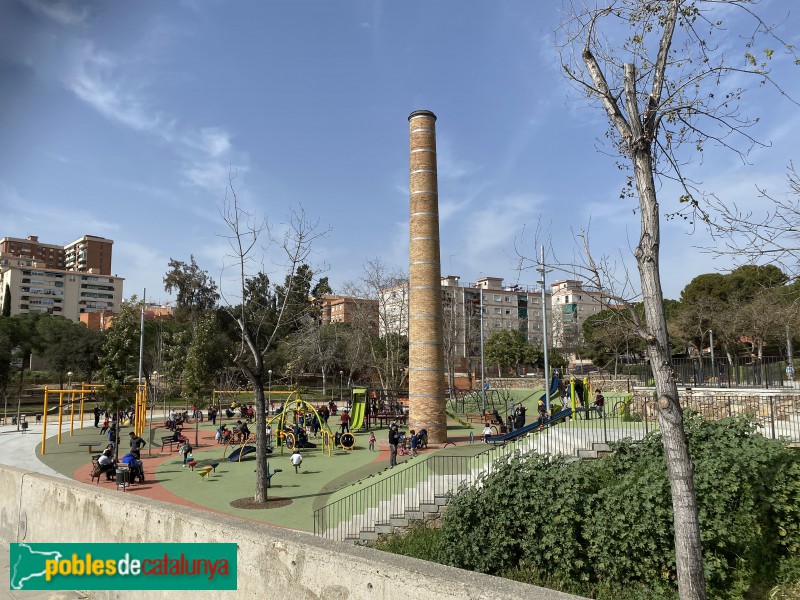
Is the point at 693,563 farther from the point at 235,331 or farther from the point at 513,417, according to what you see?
the point at 235,331

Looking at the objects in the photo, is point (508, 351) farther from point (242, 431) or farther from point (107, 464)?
point (107, 464)

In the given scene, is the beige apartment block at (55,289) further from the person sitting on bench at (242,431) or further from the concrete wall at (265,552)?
the concrete wall at (265,552)

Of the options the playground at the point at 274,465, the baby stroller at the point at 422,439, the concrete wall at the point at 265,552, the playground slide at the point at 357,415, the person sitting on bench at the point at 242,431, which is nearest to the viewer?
the concrete wall at the point at 265,552

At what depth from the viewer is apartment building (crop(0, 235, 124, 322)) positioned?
99125mm

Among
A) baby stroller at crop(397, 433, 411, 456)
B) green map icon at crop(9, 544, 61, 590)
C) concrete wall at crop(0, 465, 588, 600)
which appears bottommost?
baby stroller at crop(397, 433, 411, 456)

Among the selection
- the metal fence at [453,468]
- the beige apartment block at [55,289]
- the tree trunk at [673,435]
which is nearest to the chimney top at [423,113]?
the metal fence at [453,468]

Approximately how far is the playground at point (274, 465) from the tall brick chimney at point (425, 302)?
1745mm

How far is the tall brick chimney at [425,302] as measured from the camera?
1017 inches

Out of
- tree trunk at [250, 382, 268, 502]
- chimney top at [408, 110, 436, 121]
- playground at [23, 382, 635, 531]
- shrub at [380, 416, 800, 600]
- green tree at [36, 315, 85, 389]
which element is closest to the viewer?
shrub at [380, 416, 800, 600]

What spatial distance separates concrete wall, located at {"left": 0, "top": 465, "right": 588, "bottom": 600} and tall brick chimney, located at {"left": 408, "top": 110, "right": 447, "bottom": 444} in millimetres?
19256

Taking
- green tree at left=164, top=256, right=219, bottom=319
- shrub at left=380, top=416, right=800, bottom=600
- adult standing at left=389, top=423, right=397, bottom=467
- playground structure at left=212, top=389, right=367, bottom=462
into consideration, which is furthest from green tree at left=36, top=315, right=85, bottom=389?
shrub at left=380, top=416, right=800, bottom=600

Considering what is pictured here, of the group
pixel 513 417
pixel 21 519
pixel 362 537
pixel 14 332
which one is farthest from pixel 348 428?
pixel 14 332

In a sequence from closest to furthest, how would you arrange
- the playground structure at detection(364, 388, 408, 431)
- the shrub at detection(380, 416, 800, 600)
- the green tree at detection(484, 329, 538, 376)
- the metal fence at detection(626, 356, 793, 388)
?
1. the shrub at detection(380, 416, 800, 600)
2. the metal fence at detection(626, 356, 793, 388)
3. the playground structure at detection(364, 388, 408, 431)
4. the green tree at detection(484, 329, 538, 376)

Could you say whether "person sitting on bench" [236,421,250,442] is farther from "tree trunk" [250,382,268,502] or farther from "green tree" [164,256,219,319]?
"green tree" [164,256,219,319]
